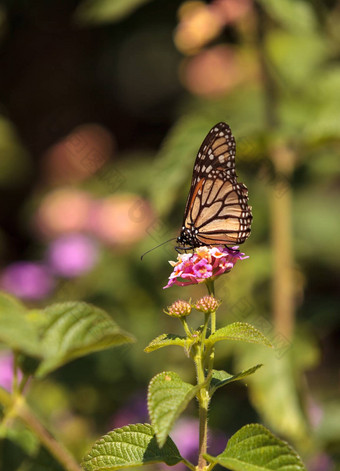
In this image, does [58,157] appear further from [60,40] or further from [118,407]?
[118,407]

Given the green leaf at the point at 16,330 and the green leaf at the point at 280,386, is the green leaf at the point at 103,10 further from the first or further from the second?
the green leaf at the point at 16,330

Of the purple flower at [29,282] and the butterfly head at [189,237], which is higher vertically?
the butterfly head at [189,237]

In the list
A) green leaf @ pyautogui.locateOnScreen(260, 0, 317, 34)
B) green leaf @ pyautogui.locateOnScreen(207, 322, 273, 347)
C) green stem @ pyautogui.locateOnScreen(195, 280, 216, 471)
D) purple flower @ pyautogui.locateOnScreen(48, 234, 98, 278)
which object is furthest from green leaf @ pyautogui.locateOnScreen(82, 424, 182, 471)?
purple flower @ pyautogui.locateOnScreen(48, 234, 98, 278)

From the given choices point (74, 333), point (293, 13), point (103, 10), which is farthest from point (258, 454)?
point (103, 10)

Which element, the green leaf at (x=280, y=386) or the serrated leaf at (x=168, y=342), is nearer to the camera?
the serrated leaf at (x=168, y=342)

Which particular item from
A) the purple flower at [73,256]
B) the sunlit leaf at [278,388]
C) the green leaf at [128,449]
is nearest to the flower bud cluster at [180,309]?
the green leaf at [128,449]

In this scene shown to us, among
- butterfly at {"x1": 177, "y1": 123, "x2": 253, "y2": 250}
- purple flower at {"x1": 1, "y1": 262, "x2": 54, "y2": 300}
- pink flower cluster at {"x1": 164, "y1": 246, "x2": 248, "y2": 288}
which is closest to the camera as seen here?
pink flower cluster at {"x1": 164, "y1": 246, "x2": 248, "y2": 288}

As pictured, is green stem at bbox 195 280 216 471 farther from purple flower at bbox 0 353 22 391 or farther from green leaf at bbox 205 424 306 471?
purple flower at bbox 0 353 22 391

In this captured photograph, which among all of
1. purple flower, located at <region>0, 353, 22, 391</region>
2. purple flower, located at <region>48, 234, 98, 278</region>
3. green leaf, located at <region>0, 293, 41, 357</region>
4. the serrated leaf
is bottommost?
purple flower, located at <region>0, 353, 22, 391</region>
